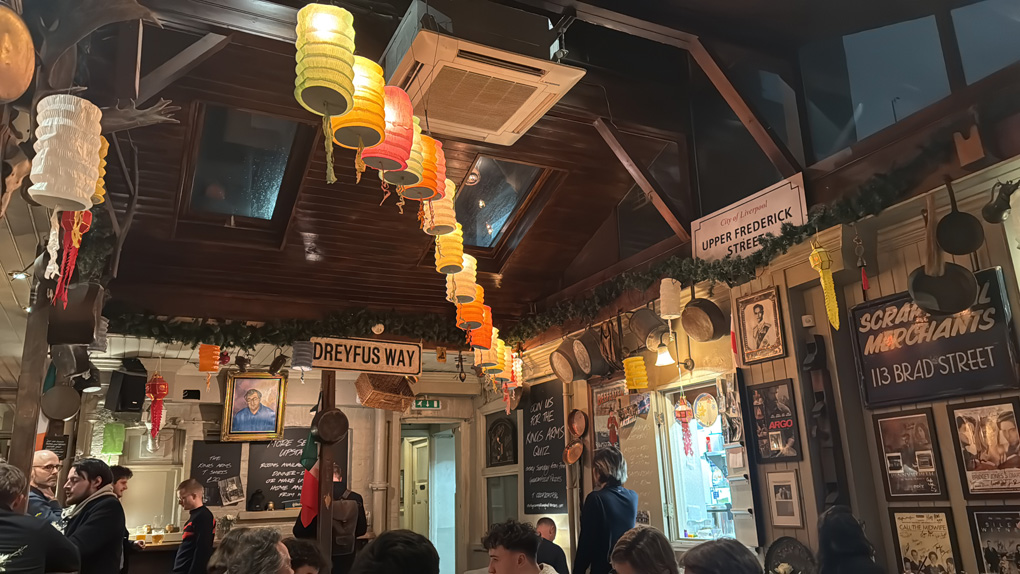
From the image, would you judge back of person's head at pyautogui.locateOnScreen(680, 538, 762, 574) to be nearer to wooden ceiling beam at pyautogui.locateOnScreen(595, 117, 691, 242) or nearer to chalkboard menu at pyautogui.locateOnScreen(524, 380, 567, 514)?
wooden ceiling beam at pyautogui.locateOnScreen(595, 117, 691, 242)

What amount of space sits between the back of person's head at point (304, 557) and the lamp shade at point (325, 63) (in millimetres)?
2099

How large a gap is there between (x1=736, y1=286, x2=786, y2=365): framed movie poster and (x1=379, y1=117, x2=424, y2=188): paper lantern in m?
2.71

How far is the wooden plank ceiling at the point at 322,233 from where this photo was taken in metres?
4.96

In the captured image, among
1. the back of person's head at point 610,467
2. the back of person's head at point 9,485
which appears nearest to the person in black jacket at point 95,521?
the back of person's head at point 9,485

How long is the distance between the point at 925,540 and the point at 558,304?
12.6ft

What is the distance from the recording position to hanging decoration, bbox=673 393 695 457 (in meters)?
5.35

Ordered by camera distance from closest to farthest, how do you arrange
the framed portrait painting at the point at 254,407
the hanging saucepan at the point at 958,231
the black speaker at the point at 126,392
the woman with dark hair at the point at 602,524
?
the hanging saucepan at the point at 958,231 → the woman with dark hair at the point at 602,524 → the black speaker at the point at 126,392 → the framed portrait painting at the point at 254,407

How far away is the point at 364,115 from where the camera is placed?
2568mm

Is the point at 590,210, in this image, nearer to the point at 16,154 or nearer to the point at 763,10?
the point at 763,10

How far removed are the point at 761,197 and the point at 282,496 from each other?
24.4ft

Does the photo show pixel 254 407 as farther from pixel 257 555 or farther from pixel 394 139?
pixel 394 139

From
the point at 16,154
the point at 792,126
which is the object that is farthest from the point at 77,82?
the point at 792,126

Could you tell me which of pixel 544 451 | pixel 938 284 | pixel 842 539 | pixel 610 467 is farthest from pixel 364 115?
pixel 544 451

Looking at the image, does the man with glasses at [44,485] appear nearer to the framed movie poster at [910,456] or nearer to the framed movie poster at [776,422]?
the framed movie poster at [776,422]
